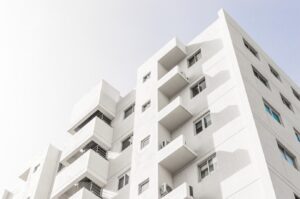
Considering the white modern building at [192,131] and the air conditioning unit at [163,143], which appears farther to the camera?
the air conditioning unit at [163,143]

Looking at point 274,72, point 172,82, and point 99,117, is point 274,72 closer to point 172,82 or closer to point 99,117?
point 172,82

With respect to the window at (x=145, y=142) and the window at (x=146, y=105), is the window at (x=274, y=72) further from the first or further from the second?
the window at (x=145, y=142)

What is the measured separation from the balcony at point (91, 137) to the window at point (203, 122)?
7560 mm

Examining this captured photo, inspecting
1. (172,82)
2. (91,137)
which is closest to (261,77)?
(172,82)

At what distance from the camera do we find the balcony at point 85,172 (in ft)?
92.0

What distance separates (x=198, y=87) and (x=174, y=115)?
2.69 metres

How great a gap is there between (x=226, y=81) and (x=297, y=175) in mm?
6474

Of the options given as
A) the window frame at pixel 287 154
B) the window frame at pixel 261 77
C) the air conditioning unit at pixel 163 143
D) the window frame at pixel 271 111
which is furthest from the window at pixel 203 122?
the window frame at pixel 261 77

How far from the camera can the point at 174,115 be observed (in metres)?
26.4

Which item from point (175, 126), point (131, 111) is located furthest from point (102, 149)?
point (175, 126)

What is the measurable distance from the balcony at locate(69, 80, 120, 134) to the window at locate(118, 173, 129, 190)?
6.50 m

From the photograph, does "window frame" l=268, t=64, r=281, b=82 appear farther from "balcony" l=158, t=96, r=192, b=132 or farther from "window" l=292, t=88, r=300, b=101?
"balcony" l=158, t=96, r=192, b=132

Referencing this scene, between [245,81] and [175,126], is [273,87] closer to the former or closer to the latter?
[245,81]

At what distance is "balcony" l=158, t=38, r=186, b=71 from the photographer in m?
31.3
